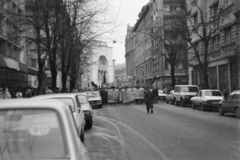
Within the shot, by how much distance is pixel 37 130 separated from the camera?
3.43 m

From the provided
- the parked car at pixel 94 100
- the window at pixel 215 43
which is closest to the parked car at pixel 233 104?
the parked car at pixel 94 100

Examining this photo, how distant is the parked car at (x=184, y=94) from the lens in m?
28.5

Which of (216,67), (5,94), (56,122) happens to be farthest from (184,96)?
(56,122)

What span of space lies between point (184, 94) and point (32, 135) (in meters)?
26.2

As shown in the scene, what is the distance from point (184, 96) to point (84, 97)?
1622 centimetres

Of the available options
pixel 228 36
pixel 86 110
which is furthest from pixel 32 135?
pixel 228 36

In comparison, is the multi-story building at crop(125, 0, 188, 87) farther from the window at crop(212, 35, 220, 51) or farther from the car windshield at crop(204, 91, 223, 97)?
the car windshield at crop(204, 91, 223, 97)

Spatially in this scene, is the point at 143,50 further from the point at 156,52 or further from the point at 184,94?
the point at 184,94

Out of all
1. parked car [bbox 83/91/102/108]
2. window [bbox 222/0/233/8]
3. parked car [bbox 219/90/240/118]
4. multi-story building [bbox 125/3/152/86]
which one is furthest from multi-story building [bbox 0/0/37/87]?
multi-story building [bbox 125/3/152/86]

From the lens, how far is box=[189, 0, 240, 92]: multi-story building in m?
26.7

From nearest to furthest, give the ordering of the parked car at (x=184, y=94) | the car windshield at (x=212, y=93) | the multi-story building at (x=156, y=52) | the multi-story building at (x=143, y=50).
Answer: the car windshield at (x=212, y=93) < the parked car at (x=184, y=94) < the multi-story building at (x=156, y=52) < the multi-story building at (x=143, y=50)

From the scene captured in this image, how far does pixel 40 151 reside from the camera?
3.38m

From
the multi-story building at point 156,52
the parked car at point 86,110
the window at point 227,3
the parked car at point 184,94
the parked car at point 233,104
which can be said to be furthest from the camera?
the multi-story building at point 156,52

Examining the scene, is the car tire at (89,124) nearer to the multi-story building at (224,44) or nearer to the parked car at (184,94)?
the multi-story building at (224,44)
